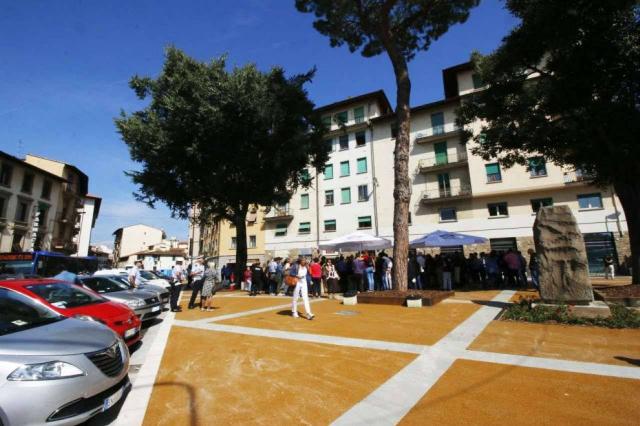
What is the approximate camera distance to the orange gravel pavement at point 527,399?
3023mm

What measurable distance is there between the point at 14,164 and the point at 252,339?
3608 cm

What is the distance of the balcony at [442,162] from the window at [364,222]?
264 inches

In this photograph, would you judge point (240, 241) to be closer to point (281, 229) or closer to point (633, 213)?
point (281, 229)

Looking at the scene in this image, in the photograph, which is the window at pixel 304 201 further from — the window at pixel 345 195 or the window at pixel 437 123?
the window at pixel 437 123

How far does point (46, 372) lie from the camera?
2.88m

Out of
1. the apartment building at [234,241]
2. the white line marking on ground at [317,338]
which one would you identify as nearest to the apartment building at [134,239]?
the apartment building at [234,241]

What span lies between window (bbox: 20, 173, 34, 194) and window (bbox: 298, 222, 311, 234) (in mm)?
26752

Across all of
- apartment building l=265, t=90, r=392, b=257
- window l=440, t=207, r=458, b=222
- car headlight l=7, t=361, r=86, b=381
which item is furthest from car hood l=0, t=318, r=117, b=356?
apartment building l=265, t=90, r=392, b=257

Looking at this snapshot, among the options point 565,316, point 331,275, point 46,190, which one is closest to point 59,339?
point 565,316

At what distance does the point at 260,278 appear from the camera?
15.9 metres

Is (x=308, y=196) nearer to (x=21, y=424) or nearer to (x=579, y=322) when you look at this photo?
(x=579, y=322)

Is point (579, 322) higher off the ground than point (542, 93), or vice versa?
point (542, 93)

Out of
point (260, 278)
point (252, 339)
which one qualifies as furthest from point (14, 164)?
point (252, 339)

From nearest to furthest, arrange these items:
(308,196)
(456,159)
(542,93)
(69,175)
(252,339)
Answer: (252,339), (542,93), (456,159), (308,196), (69,175)
